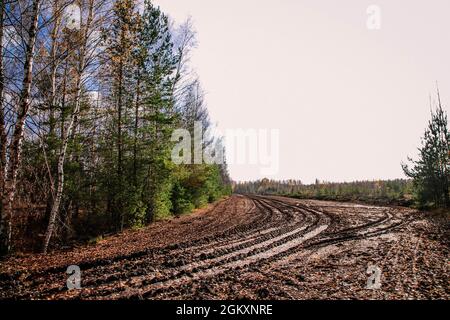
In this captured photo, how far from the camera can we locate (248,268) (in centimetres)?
607

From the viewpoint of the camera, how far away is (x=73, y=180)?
13.3 meters

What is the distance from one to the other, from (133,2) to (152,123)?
6722mm

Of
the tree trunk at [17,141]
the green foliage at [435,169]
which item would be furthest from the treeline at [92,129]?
the green foliage at [435,169]

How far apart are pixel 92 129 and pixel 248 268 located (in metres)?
12.3

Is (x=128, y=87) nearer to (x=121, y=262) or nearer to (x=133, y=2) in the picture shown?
(x=133, y=2)

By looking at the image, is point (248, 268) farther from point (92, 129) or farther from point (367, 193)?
point (367, 193)

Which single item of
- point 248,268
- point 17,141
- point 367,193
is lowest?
point 367,193

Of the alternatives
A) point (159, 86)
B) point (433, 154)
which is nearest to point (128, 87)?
point (159, 86)

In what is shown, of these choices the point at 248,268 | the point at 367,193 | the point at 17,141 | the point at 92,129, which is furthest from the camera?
the point at 367,193

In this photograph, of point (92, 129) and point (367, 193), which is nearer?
point (92, 129)

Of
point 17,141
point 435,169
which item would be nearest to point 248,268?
point 17,141

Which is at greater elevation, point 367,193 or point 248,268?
point 248,268

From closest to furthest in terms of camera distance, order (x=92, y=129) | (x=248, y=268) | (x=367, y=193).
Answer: (x=248, y=268)
(x=92, y=129)
(x=367, y=193)

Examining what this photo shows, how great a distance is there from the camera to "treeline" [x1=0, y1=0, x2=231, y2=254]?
26.5ft
